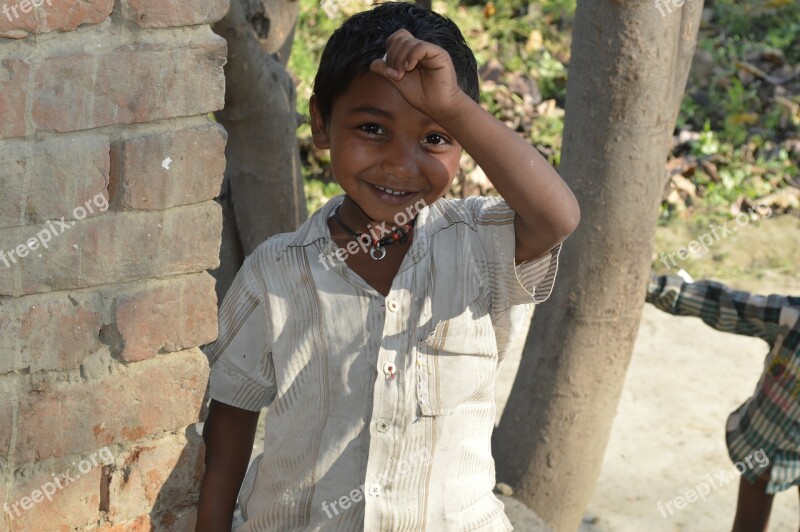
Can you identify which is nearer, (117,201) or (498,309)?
(117,201)

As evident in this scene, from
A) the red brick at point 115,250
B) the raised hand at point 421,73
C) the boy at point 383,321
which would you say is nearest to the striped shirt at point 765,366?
the boy at point 383,321

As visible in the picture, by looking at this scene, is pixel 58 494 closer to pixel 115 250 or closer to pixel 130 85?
pixel 115 250

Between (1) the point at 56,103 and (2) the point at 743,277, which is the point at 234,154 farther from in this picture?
(2) the point at 743,277

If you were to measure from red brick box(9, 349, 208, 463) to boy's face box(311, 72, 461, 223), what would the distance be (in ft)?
1.30

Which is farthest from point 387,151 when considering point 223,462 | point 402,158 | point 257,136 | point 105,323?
point 257,136

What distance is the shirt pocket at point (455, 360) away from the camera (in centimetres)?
175

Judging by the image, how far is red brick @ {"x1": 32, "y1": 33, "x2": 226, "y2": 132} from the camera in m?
1.47

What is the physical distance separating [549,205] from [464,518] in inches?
21.8

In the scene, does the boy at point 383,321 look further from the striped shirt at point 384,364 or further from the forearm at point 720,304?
the forearm at point 720,304

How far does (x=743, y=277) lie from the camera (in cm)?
589

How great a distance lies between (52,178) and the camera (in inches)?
59.4

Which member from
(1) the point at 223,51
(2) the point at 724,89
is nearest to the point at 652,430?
(1) the point at 223,51

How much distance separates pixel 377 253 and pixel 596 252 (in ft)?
4.36

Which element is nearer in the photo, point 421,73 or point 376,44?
point 421,73
